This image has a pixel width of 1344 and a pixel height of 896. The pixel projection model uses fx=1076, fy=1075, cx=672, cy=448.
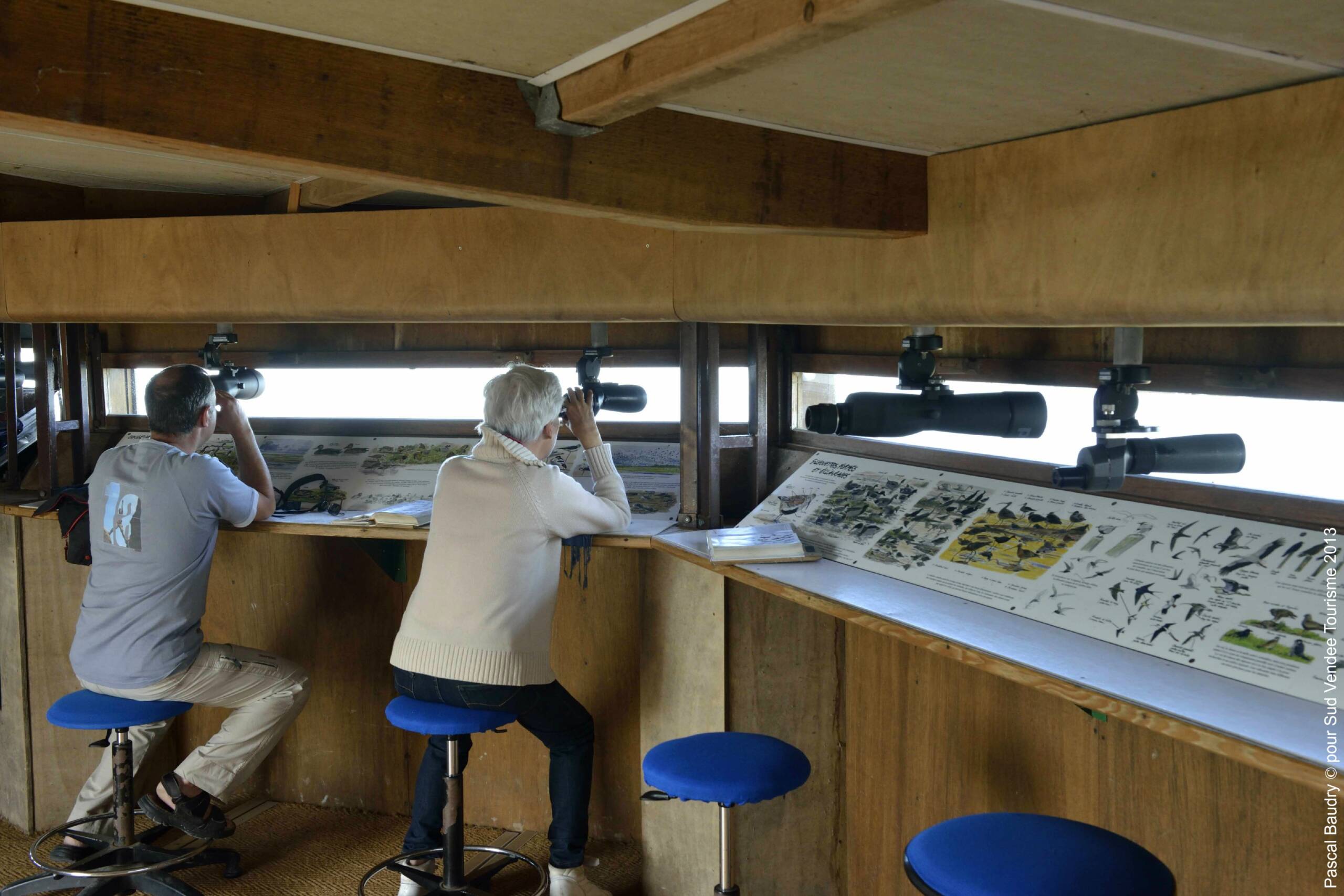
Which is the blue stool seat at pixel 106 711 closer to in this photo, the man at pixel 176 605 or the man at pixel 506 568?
the man at pixel 176 605

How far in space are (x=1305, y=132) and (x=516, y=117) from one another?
1.15m

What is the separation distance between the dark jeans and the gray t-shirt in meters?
0.75

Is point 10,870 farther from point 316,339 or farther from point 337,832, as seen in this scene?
point 316,339

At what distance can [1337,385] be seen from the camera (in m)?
2.01

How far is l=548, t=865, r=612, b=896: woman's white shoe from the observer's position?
10.7 ft

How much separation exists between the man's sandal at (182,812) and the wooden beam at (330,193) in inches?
75.3

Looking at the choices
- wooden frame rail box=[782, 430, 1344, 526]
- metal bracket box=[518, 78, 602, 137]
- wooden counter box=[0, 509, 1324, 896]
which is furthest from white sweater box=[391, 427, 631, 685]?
metal bracket box=[518, 78, 602, 137]

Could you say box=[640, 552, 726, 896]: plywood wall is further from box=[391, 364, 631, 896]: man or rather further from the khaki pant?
the khaki pant

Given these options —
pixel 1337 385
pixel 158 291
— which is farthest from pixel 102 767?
pixel 1337 385

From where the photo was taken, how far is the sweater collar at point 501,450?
3010 millimetres

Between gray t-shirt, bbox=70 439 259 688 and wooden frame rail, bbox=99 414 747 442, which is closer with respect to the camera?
gray t-shirt, bbox=70 439 259 688

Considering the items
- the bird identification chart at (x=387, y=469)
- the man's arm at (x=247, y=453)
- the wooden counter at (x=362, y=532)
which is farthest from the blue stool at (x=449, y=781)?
the man's arm at (x=247, y=453)

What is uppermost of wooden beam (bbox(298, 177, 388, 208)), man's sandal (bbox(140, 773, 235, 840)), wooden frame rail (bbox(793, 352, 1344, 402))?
wooden beam (bbox(298, 177, 388, 208))

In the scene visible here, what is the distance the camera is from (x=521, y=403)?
306 cm
